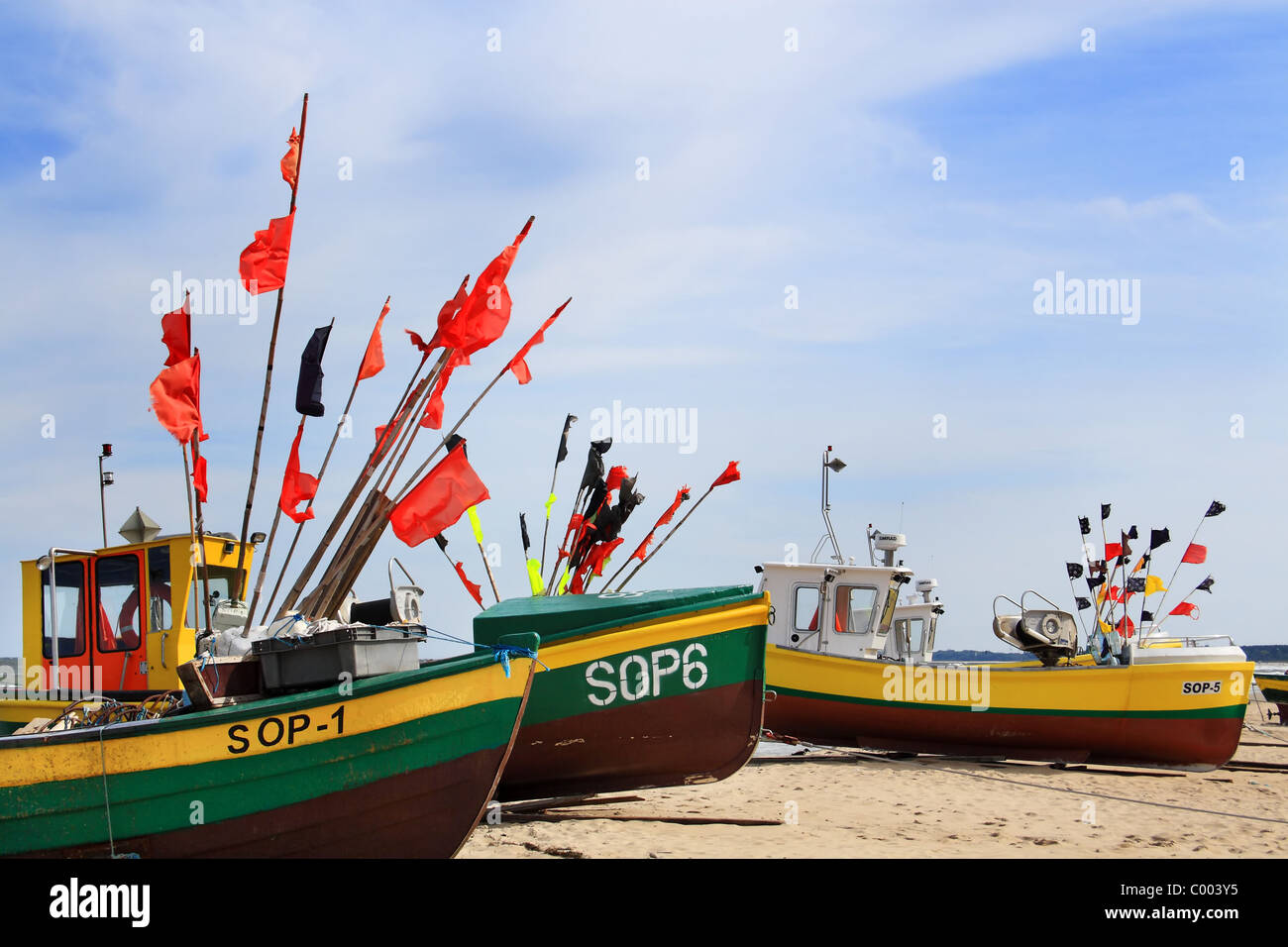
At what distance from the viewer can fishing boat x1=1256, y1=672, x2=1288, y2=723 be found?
29.1 m

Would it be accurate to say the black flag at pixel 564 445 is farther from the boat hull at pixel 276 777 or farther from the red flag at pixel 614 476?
the boat hull at pixel 276 777

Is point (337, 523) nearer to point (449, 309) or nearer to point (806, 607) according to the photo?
point (449, 309)

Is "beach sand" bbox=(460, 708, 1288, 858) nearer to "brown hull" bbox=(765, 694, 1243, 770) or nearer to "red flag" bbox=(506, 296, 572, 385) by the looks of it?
"brown hull" bbox=(765, 694, 1243, 770)

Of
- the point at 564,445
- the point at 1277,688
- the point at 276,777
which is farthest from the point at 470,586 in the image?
the point at 1277,688

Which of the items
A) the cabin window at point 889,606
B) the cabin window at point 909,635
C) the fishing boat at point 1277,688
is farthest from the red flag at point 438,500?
the fishing boat at point 1277,688

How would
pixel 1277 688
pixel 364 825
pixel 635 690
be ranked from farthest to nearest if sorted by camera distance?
pixel 1277 688, pixel 635 690, pixel 364 825

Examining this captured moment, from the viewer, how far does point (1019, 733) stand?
620 inches

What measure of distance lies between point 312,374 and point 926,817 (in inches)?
283

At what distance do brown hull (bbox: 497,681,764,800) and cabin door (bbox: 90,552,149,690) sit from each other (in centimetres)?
332

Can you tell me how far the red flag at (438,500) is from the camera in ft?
26.6

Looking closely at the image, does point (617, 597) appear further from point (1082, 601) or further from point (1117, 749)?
point (1082, 601)

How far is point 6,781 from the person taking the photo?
6539 mm

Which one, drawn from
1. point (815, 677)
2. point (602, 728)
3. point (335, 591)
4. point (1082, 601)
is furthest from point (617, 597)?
point (1082, 601)

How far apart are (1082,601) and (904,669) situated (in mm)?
5627
